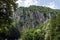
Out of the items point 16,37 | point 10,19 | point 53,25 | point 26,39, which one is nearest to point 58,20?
point 53,25

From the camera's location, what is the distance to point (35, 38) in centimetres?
16275

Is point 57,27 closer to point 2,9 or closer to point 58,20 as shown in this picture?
point 58,20

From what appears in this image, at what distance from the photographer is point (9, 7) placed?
26812 mm

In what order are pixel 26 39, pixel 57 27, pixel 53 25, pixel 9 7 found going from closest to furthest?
pixel 9 7 < pixel 57 27 < pixel 53 25 < pixel 26 39

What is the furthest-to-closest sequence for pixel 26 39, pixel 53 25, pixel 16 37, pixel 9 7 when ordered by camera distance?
pixel 16 37 → pixel 26 39 → pixel 53 25 → pixel 9 7

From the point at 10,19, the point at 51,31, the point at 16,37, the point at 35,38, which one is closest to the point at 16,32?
the point at 16,37

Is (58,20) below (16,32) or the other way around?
the other way around

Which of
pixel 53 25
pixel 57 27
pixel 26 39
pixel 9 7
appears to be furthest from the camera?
pixel 26 39

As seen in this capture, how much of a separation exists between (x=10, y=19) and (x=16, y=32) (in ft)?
556

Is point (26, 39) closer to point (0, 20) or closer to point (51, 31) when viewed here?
point (51, 31)

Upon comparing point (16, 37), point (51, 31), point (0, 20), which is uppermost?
point (0, 20)

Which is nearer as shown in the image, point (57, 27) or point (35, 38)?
point (57, 27)

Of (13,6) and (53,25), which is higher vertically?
(13,6)

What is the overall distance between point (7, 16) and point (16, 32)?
557ft
